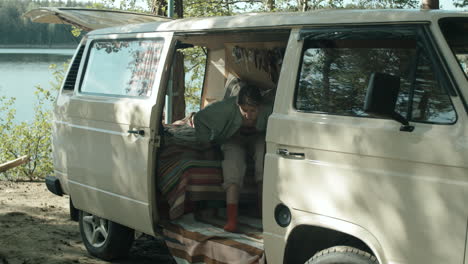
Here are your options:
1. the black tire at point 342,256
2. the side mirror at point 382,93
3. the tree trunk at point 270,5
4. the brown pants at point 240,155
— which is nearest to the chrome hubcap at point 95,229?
the brown pants at point 240,155

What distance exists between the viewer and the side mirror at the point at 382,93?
3.37 meters

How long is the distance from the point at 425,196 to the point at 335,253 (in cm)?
73

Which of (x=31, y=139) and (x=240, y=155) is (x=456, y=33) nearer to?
(x=240, y=155)

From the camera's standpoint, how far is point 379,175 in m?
3.66

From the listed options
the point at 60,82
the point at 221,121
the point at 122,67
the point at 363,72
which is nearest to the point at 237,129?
the point at 221,121

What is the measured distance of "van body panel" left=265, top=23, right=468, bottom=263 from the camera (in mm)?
3357

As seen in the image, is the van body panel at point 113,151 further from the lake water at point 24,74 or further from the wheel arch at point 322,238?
the lake water at point 24,74

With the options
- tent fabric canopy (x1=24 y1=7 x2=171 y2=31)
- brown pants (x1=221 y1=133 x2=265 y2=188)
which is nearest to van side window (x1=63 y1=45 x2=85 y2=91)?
brown pants (x1=221 y1=133 x2=265 y2=188)

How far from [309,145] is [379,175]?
52cm

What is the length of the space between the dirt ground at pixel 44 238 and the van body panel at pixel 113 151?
0.69 m

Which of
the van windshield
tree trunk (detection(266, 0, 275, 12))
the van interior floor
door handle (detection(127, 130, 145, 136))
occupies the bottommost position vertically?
the van interior floor

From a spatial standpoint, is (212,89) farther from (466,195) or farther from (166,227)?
(466,195)

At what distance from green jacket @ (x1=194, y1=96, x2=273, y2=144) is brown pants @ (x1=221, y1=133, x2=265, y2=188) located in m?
0.09

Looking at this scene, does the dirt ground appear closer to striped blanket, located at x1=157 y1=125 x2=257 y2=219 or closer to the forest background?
striped blanket, located at x1=157 y1=125 x2=257 y2=219
